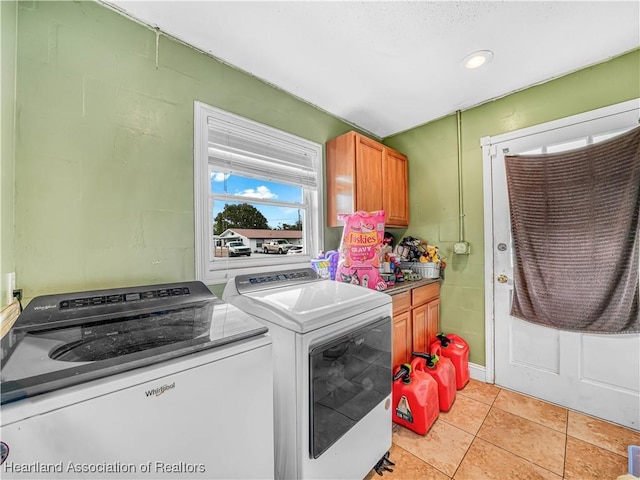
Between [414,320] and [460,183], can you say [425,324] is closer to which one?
[414,320]

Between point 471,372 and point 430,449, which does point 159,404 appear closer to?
point 430,449

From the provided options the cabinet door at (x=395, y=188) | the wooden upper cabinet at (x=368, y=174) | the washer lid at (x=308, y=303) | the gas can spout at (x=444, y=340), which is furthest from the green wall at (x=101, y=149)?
the gas can spout at (x=444, y=340)

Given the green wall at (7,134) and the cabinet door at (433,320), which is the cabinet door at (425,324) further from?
the green wall at (7,134)

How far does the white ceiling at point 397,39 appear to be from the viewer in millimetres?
1391

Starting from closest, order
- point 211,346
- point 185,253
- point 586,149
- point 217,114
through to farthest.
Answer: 1. point 211,346
2. point 185,253
3. point 217,114
4. point 586,149

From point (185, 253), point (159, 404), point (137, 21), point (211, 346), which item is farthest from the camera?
point (185, 253)

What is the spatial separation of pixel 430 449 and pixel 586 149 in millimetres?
2289

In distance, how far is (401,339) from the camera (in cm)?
202

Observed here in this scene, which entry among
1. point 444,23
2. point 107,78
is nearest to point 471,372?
point 444,23

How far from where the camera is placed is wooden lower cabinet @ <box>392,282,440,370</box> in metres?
1.98

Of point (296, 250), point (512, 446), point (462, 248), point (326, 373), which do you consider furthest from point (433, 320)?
point (326, 373)

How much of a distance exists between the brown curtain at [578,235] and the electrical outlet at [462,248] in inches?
14.6

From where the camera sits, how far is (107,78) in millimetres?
1347

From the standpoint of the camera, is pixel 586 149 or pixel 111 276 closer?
pixel 111 276
